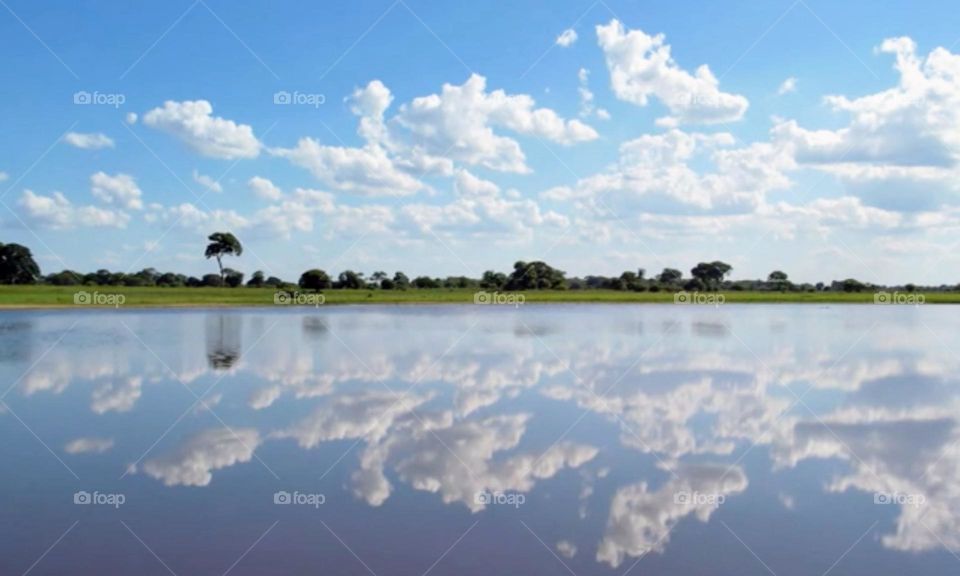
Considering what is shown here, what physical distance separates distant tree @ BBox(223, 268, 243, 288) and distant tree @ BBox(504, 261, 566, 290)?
3681 cm

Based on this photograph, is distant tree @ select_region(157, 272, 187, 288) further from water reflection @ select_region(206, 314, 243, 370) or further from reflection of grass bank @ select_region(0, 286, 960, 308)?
water reflection @ select_region(206, 314, 243, 370)

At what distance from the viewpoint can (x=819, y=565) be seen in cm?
697

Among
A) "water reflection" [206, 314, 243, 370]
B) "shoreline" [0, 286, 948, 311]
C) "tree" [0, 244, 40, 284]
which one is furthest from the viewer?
"tree" [0, 244, 40, 284]

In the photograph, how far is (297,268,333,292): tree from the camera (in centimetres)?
9238

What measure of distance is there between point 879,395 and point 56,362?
20944 millimetres

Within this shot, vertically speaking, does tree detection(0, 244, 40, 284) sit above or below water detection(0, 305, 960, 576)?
above

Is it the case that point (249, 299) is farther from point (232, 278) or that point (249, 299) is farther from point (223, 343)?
point (223, 343)

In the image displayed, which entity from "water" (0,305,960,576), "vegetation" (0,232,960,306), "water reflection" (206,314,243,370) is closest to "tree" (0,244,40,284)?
"vegetation" (0,232,960,306)

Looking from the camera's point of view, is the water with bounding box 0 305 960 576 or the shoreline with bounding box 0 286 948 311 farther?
the shoreline with bounding box 0 286 948 311

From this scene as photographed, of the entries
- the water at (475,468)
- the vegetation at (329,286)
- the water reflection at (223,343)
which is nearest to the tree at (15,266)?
the vegetation at (329,286)

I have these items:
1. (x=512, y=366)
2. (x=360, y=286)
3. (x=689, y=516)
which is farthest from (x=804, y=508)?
(x=360, y=286)

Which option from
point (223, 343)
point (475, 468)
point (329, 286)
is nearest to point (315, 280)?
point (329, 286)

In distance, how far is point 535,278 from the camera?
106125mm

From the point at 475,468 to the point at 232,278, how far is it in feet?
277
